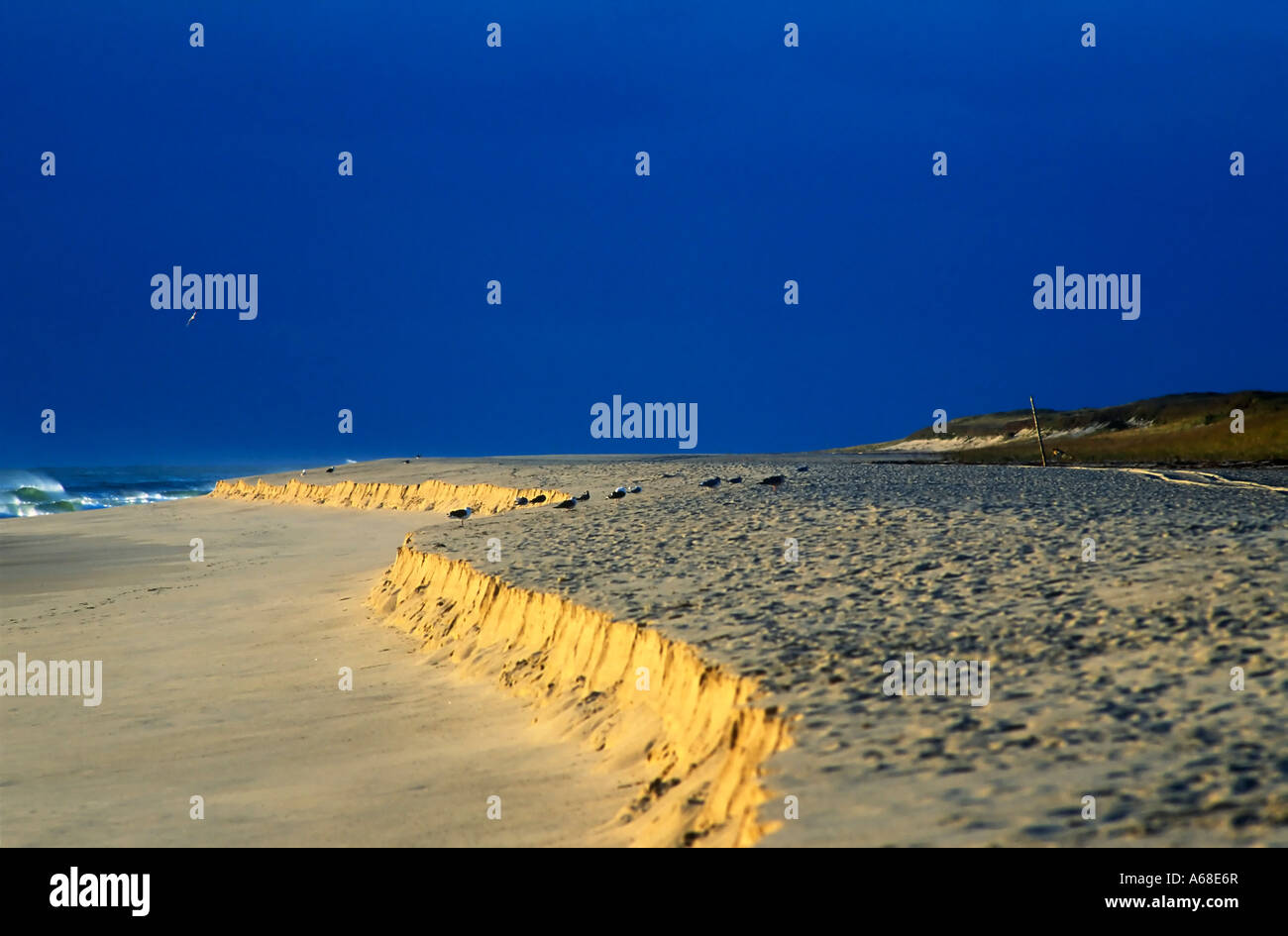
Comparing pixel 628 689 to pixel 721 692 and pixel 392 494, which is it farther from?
pixel 392 494

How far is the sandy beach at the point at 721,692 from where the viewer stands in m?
5.56

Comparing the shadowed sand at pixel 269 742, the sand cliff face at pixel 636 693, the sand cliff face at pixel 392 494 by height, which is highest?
the sand cliff face at pixel 392 494

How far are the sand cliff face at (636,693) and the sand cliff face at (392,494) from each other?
13626 mm

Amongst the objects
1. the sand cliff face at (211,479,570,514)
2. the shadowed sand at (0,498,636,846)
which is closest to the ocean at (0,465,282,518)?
the sand cliff face at (211,479,570,514)

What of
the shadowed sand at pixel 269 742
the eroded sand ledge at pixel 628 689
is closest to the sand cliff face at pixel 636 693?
the eroded sand ledge at pixel 628 689

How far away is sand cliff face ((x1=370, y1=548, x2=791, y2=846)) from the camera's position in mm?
6125

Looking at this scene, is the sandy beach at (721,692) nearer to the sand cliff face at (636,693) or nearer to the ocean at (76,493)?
the sand cliff face at (636,693)

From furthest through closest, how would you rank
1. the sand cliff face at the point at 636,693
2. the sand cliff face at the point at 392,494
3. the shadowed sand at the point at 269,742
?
the sand cliff face at the point at 392,494
the shadowed sand at the point at 269,742
the sand cliff face at the point at 636,693

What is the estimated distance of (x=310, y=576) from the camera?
68.6 feet

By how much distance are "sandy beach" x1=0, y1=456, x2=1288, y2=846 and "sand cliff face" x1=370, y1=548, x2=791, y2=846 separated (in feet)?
0.10

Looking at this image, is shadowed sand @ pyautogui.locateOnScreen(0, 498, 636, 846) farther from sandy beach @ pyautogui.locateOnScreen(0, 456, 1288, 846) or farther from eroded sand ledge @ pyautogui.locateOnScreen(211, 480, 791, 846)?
eroded sand ledge @ pyautogui.locateOnScreen(211, 480, 791, 846)
